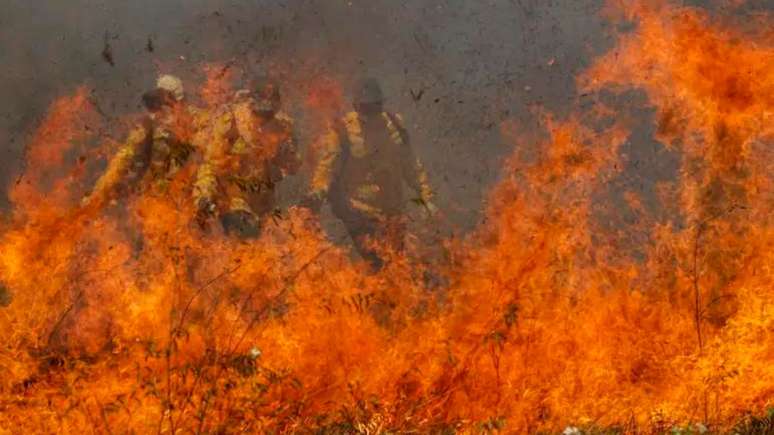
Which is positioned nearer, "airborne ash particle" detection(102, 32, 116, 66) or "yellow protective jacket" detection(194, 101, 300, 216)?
"yellow protective jacket" detection(194, 101, 300, 216)

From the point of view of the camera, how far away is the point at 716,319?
23.1 feet

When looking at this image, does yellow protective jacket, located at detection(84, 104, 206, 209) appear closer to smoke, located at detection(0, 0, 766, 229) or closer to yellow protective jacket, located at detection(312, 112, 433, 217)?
yellow protective jacket, located at detection(312, 112, 433, 217)

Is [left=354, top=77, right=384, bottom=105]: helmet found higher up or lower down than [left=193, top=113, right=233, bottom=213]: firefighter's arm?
higher up

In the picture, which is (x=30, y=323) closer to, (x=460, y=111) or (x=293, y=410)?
(x=293, y=410)

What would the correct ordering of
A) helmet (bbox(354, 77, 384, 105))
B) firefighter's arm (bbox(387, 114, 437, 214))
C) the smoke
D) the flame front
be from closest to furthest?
the flame front
helmet (bbox(354, 77, 384, 105))
firefighter's arm (bbox(387, 114, 437, 214))
the smoke

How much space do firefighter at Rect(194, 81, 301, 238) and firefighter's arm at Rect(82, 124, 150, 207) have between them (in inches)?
25.6

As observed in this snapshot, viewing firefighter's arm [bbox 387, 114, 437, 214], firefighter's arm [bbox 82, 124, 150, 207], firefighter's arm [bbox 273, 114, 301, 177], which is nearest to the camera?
firefighter's arm [bbox 82, 124, 150, 207]

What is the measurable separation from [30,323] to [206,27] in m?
8.37

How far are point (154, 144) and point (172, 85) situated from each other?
0.63m

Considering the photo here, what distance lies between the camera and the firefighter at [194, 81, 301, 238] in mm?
7918

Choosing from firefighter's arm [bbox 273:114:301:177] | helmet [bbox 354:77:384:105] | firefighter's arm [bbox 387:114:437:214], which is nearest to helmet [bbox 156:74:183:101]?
firefighter's arm [bbox 273:114:301:177]

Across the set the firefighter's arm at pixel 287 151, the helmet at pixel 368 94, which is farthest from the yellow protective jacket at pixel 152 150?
the helmet at pixel 368 94

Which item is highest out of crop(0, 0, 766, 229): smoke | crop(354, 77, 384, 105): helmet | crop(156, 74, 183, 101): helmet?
crop(156, 74, 183, 101): helmet

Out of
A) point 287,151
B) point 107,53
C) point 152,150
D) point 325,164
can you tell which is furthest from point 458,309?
point 107,53
